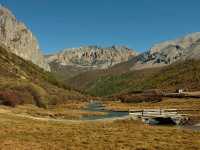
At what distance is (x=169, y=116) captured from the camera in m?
76.4

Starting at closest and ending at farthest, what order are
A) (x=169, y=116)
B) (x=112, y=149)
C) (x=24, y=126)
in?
1. (x=112, y=149)
2. (x=24, y=126)
3. (x=169, y=116)

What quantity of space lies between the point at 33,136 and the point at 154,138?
13.5 meters

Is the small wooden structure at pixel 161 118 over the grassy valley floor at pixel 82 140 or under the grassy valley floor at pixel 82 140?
over

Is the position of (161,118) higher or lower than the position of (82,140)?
higher

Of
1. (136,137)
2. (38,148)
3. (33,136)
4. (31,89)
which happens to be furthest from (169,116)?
(31,89)

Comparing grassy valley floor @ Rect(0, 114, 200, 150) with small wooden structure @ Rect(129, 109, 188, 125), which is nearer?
grassy valley floor @ Rect(0, 114, 200, 150)

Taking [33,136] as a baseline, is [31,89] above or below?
above

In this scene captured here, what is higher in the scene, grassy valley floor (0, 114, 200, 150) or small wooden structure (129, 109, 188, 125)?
small wooden structure (129, 109, 188, 125)

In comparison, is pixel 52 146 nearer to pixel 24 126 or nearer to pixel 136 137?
pixel 136 137

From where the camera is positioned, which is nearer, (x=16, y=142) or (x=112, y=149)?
(x=112, y=149)

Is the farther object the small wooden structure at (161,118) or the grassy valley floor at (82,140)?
the small wooden structure at (161,118)

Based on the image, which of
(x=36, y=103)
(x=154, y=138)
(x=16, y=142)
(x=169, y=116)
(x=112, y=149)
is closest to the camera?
(x=112, y=149)

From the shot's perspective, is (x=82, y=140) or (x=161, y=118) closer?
(x=82, y=140)

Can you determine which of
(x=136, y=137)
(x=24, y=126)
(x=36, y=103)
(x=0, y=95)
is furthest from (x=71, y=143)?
(x=36, y=103)
